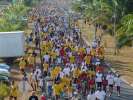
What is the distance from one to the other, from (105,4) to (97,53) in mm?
14784

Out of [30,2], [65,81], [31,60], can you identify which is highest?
[65,81]

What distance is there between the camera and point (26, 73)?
31875 mm

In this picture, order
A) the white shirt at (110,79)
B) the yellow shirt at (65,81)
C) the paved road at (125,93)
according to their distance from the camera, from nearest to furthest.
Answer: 1. the yellow shirt at (65,81)
2. the white shirt at (110,79)
3. the paved road at (125,93)

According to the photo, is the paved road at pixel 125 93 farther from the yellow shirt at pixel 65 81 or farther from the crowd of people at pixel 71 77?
the yellow shirt at pixel 65 81

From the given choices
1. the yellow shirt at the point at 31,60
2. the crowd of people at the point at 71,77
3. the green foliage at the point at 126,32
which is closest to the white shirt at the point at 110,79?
the crowd of people at the point at 71,77

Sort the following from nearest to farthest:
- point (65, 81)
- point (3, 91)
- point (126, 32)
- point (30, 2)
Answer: point (3, 91)
point (65, 81)
point (126, 32)
point (30, 2)

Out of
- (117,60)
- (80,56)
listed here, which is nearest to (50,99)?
(80,56)

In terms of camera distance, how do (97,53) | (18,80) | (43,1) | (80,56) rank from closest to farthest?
(18,80) → (80,56) → (97,53) → (43,1)

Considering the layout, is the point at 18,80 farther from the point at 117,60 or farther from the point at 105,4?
the point at 105,4

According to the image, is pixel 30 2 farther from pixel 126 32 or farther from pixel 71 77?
pixel 71 77

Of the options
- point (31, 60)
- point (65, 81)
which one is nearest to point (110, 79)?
point (65, 81)

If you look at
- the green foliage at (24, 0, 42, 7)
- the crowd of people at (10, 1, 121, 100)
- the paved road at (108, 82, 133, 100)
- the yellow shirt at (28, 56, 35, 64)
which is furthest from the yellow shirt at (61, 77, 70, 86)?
the green foliage at (24, 0, 42, 7)

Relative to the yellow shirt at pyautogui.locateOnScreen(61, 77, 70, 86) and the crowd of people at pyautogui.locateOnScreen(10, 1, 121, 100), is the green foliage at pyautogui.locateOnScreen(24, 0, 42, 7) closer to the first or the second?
the crowd of people at pyautogui.locateOnScreen(10, 1, 121, 100)

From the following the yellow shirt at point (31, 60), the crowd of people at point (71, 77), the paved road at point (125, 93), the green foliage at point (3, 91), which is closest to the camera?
→ the green foliage at point (3, 91)
